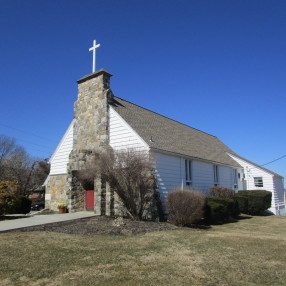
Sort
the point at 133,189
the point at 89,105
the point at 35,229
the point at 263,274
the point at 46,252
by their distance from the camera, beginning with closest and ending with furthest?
1. the point at 263,274
2. the point at 46,252
3. the point at 35,229
4. the point at 133,189
5. the point at 89,105

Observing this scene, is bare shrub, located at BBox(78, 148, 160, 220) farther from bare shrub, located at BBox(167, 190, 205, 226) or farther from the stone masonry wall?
the stone masonry wall

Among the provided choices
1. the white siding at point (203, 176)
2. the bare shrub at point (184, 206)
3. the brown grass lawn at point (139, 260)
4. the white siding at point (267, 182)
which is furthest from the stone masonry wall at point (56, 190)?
the white siding at point (267, 182)

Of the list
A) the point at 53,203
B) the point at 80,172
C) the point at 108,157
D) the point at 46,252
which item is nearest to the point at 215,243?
the point at 46,252

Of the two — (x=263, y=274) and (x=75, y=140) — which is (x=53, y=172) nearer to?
(x=75, y=140)

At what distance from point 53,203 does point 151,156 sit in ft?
29.9

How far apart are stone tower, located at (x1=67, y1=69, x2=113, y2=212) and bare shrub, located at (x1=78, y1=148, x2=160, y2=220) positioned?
274 centimetres

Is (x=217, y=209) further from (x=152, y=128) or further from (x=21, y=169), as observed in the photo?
(x=21, y=169)

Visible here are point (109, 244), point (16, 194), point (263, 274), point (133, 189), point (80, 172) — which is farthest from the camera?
point (80, 172)

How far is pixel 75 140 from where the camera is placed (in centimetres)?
1833

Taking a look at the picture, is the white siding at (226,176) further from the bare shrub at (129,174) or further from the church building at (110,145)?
the bare shrub at (129,174)

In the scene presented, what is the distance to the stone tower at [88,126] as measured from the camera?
16797 millimetres

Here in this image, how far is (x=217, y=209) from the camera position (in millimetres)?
15336

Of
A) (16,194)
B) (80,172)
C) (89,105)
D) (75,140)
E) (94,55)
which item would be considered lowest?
(16,194)

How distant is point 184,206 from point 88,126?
8.24 metres
